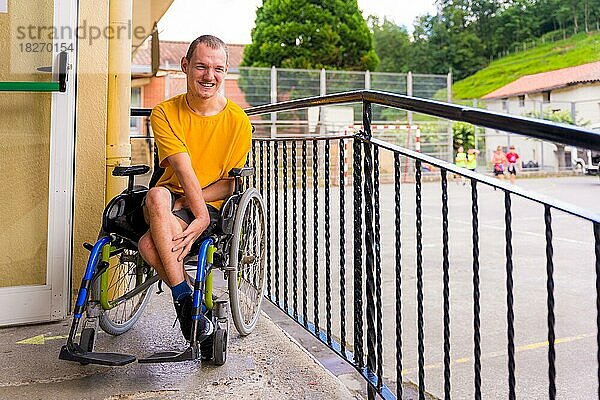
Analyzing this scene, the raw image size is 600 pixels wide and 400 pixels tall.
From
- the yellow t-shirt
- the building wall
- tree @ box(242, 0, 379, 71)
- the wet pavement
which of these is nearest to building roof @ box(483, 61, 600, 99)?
the building wall

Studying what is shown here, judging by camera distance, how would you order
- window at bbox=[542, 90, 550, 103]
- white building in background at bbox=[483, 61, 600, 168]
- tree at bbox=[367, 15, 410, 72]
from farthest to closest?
tree at bbox=[367, 15, 410, 72], window at bbox=[542, 90, 550, 103], white building in background at bbox=[483, 61, 600, 168]

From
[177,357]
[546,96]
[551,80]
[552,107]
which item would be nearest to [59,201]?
[177,357]

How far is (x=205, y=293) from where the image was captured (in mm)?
1533

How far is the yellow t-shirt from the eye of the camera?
1.69 m

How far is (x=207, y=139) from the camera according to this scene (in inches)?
67.0

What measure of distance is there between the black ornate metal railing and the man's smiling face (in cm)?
30

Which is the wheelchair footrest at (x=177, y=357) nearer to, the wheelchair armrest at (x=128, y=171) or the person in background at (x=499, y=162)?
the wheelchair armrest at (x=128, y=171)

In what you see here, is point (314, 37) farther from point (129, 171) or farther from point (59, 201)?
point (129, 171)

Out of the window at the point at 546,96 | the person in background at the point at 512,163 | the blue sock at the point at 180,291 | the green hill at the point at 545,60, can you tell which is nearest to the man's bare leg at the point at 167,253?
the blue sock at the point at 180,291

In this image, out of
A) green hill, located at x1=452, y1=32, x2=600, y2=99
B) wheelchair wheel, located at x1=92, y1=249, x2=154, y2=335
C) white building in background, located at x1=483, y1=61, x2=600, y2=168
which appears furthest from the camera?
white building in background, located at x1=483, y1=61, x2=600, y2=168

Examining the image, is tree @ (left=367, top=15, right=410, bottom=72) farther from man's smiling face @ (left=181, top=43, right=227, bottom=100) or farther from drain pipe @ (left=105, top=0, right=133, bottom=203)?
man's smiling face @ (left=181, top=43, right=227, bottom=100)

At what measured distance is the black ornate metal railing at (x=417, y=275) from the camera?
39.5 inches

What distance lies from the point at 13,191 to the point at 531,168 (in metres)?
15.3

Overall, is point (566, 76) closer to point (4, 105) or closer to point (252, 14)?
point (4, 105)
